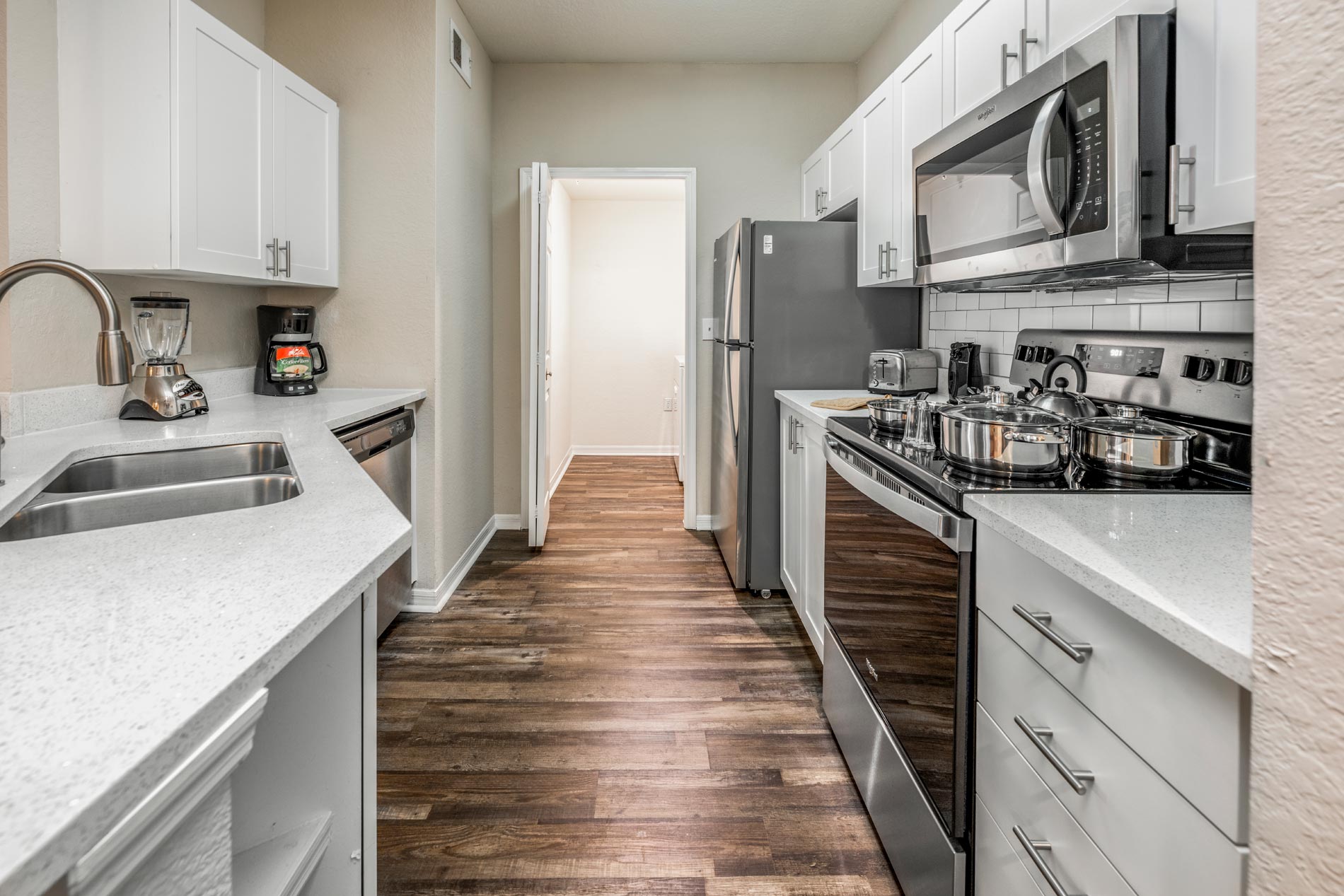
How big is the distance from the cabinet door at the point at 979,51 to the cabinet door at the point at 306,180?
220 cm

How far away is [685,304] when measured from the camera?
162 inches

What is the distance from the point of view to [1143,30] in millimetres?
1276

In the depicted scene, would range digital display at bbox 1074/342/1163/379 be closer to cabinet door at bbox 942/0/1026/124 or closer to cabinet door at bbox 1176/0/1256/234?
cabinet door at bbox 1176/0/1256/234

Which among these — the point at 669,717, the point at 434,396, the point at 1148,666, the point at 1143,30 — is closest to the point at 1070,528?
the point at 1148,666

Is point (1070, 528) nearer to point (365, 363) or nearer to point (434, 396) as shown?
point (434, 396)

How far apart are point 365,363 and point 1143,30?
2789 mm

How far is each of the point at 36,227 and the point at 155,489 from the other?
3.52ft

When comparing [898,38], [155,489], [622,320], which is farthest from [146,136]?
[622,320]

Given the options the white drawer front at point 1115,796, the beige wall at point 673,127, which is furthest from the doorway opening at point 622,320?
the white drawer front at point 1115,796

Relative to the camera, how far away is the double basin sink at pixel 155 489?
49.3 inches

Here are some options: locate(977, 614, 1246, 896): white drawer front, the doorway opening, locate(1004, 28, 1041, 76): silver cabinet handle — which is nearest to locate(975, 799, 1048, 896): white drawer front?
locate(977, 614, 1246, 896): white drawer front

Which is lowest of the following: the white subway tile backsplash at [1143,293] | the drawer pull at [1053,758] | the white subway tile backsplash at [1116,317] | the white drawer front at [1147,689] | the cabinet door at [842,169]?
the drawer pull at [1053,758]

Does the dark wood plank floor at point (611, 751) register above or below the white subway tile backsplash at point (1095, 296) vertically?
below

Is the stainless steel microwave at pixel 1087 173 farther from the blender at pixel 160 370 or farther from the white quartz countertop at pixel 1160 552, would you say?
the blender at pixel 160 370
